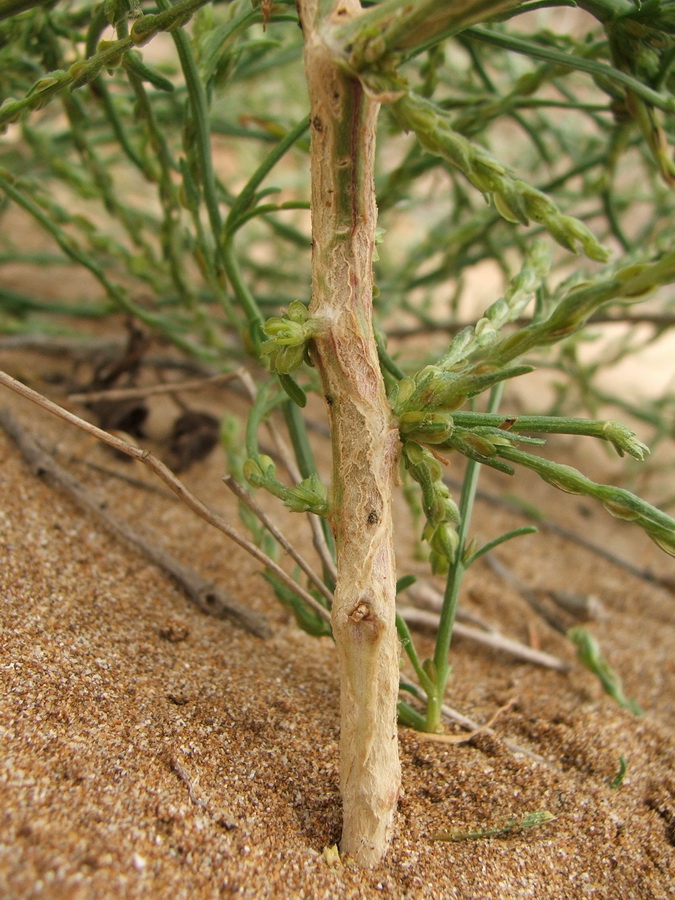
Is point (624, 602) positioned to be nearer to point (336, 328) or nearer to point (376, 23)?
point (336, 328)

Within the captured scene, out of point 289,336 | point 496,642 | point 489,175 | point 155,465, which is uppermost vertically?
point 489,175

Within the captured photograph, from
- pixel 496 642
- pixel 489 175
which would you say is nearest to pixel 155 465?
pixel 489 175

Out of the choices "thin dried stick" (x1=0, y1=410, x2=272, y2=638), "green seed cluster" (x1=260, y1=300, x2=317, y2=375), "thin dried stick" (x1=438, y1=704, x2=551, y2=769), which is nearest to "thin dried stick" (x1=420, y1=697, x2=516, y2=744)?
"thin dried stick" (x1=438, y1=704, x2=551, y2=769)

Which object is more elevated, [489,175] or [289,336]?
[489,175]

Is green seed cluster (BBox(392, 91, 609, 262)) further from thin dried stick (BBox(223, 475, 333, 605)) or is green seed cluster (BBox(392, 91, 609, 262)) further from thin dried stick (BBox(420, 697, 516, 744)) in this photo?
thin dried stick (BBox(420, 697, 516, 744))

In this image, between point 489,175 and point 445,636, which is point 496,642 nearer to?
point 445,636

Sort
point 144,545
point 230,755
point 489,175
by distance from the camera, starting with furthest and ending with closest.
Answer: point 144,545
point 230,755
point 489,175

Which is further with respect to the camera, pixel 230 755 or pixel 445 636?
pixel 445 636

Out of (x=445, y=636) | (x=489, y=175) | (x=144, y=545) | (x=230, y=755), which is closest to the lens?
(x=489, y=175)

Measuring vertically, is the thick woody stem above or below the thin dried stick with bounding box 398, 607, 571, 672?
above
